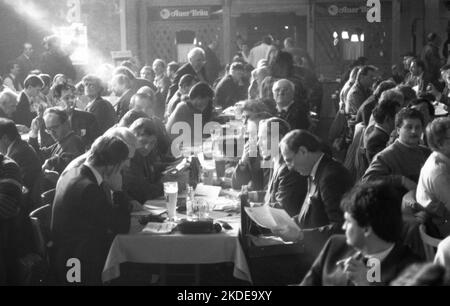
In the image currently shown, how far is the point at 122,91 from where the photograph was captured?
9.34 metres

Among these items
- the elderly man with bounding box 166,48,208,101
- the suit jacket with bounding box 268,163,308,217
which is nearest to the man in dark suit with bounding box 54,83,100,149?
the elderly man with bounding box 166,48,208,101

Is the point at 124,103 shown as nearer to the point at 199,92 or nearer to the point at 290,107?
the point at 199,92

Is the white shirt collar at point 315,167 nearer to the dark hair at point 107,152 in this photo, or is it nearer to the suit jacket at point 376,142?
the dark hair at point 107,152

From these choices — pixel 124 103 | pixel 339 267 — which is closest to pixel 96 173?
pixel 339 267

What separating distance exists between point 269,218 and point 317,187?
0.35 m

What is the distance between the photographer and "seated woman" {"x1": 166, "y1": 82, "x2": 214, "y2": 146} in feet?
26.0

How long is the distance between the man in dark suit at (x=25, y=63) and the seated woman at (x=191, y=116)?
6198 mm

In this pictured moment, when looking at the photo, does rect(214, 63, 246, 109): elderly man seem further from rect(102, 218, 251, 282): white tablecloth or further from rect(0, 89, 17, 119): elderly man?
rect(102, 218, 251, 282): white tablecloth

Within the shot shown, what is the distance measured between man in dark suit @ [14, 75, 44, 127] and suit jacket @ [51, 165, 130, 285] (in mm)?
4850

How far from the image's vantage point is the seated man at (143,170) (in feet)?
18.6
